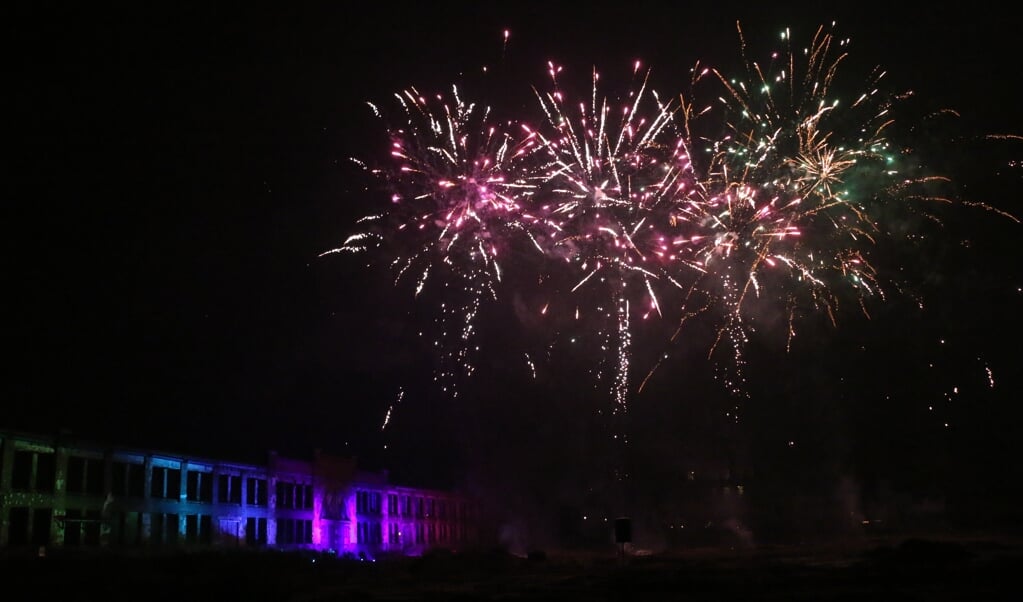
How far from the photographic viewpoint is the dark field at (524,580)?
888 inches

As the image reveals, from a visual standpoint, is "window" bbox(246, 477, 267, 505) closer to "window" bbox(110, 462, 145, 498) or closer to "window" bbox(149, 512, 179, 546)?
"window" bbox(149, 512, 179, 546)

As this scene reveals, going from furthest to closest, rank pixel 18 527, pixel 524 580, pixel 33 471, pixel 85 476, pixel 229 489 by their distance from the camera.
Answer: pixel 229 489, pixel 85 476, pixel 524 580, pixel 33 471, pixel 18 527

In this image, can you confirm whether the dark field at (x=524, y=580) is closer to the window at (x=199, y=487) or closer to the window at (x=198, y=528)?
the window at (x=198, y=528)

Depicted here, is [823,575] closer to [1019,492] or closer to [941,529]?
[1019,492]

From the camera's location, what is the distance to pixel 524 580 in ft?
106

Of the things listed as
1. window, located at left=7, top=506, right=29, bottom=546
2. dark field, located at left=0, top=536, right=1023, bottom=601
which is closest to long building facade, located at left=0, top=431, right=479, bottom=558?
window, located at left=7, top=506, right=29, bottom=546

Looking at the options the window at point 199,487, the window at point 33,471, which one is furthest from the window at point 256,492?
the window at point 33,471

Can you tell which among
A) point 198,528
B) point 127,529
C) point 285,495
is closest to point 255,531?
point 285,495

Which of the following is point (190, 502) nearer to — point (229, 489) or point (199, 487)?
point (199, 487)

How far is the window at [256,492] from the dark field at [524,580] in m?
Answer: 8.52

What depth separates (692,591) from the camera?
23844 mm

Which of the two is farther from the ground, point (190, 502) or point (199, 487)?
point (199, 487)

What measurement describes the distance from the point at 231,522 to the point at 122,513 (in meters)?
7.81

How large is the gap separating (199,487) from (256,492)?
5157 millimetres
